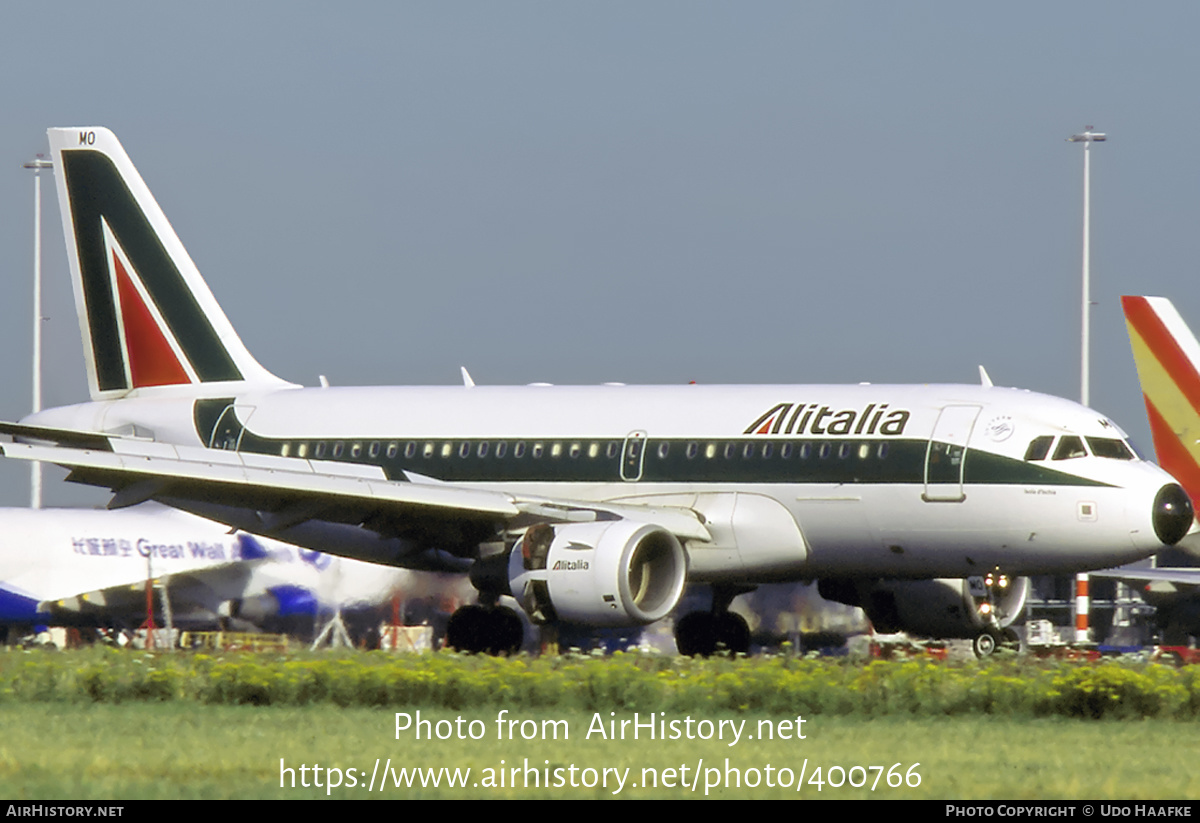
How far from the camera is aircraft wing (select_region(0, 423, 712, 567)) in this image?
2977 cm

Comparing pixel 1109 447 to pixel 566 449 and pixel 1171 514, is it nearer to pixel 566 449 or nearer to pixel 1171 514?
pixel 1171 514

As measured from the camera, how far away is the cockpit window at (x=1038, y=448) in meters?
28.9

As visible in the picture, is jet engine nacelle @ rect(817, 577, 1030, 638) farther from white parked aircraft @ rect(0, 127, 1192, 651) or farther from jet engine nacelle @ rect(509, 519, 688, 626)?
jet engine nacelle @ rect(509, 519, 688, 626)

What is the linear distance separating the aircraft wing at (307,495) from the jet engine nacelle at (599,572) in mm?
700

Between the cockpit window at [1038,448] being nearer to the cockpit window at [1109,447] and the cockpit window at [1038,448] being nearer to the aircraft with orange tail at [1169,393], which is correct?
the cockpit window at [1109,447]

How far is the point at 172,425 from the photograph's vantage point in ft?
119

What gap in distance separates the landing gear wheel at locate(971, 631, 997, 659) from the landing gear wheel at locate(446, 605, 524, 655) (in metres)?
7.13

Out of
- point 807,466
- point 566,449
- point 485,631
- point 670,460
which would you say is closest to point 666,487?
point 670,460

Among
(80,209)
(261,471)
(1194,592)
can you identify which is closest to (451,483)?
(261,471)

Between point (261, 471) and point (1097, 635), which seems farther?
point (1097, 635)

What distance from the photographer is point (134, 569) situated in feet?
161
